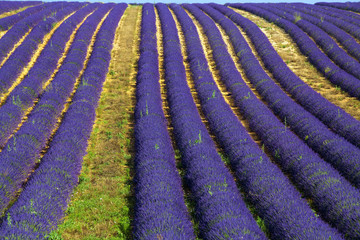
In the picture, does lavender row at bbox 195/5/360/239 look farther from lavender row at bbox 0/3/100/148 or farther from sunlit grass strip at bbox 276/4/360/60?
sunlit grass strip at bbox 276/4/360/60

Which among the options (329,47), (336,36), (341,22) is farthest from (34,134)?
(341,22)

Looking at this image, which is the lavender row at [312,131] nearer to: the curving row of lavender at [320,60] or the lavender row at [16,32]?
the curving row of lavender at [320,60]

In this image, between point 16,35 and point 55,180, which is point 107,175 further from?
point 16,35

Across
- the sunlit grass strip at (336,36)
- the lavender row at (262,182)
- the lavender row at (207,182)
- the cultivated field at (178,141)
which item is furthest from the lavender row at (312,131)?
the sunlit grass strip at (336,36)

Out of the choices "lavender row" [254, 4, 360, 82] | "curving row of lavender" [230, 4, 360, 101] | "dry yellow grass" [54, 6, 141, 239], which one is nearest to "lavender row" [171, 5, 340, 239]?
"dry yellow grass" [54, 6, 141, 239]

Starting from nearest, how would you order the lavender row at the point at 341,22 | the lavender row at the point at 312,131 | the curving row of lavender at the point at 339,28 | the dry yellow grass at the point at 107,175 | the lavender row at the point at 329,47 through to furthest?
the dry yellow grass at the point at 107,175 < the lavender row at the point at 312,131 < the lavender row at the point at 329,47 < the curving row of lavender at the point at 339,28 < the lavender row at the point at 341,22

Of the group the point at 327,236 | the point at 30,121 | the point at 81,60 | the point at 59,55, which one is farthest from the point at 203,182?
the point at 59,55

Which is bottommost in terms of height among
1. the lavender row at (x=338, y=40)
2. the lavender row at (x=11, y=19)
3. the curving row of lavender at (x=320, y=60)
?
the lavender row at (x=11, y=19)
